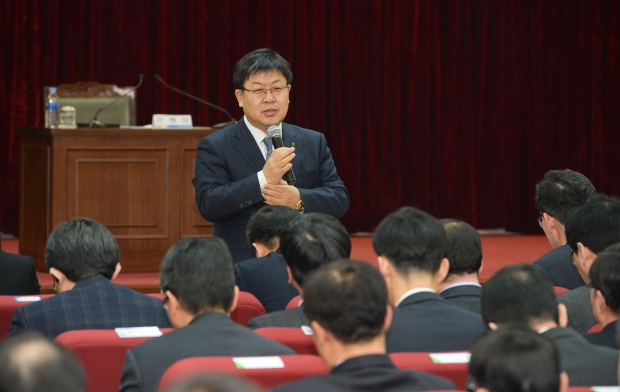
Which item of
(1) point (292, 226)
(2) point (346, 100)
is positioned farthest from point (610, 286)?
(2) point (346, 100)

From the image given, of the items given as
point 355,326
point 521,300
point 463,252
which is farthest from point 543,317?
point 463,252

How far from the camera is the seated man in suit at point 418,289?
229 centimetres

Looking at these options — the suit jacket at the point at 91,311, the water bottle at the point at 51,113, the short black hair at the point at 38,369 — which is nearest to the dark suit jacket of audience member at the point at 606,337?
the suit jacket at the point at 91,311

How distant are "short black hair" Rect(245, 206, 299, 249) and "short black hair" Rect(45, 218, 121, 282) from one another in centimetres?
68

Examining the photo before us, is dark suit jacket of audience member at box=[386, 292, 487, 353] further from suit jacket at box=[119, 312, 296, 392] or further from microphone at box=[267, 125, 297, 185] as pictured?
microphone at box=[267, 125, 297, 185]

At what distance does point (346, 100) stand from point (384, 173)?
83 cm

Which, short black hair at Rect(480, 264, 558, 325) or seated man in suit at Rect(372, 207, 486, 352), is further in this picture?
Result: seated man in suit at Rect(372, 207, 486, 352)

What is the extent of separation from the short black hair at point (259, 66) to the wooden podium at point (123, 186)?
2587mm

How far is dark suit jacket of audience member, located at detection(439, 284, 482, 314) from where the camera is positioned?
8.84 ft

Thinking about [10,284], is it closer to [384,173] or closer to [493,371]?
[493,371]

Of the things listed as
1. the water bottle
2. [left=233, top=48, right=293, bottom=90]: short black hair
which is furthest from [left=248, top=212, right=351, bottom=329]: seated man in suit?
the water bottle

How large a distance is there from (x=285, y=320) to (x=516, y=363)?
3.54 feet

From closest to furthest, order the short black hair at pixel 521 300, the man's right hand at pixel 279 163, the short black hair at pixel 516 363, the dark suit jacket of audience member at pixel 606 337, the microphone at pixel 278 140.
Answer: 1. the short black hair at pixel 516 363
2. the short black hair at pixel 521 300
3. the dark suit jacket of audience member at pixel 606 337
4. the man's right hand at pixel 279 163
5. the microphone at pixel 278 140

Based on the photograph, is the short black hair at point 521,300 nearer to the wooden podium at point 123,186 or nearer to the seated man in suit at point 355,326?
the seated man in suit at point 355,326
